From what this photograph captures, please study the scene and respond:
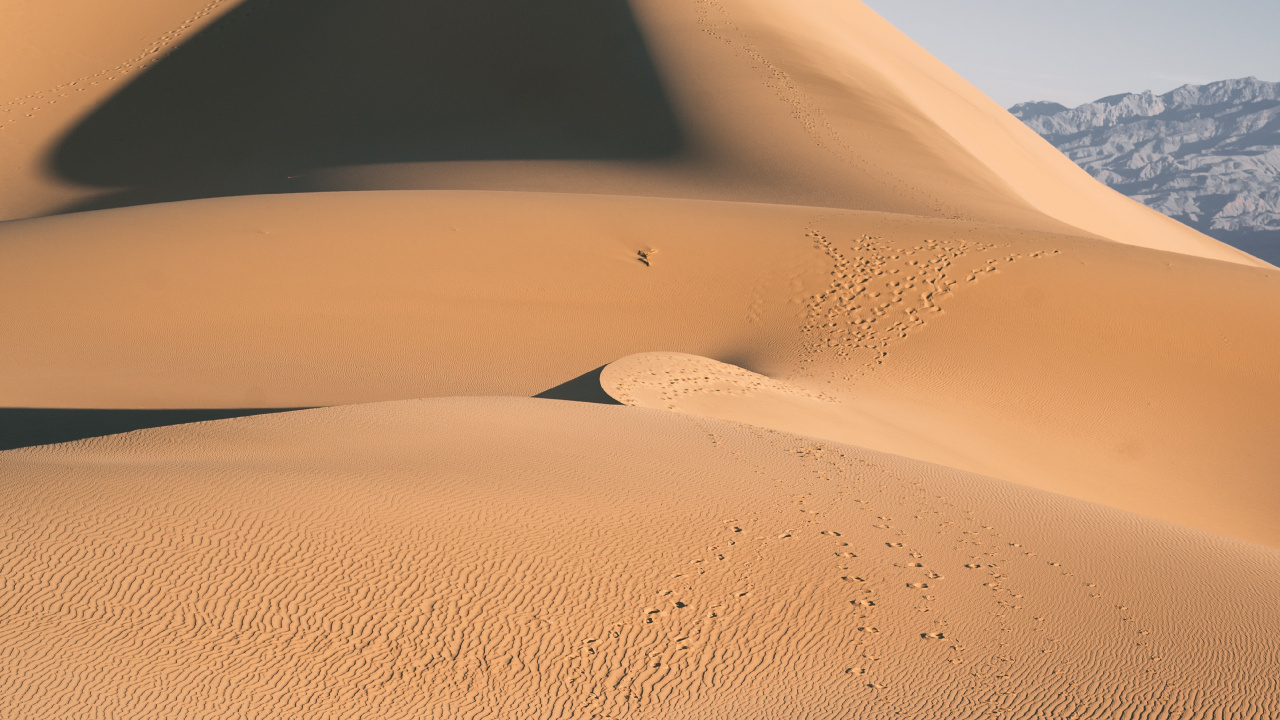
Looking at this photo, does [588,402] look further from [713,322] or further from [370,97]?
[370,97]

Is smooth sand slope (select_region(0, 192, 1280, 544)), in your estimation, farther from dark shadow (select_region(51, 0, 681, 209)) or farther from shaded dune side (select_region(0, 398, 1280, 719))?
dark shadow (select_region(51, 0, 681, 209))

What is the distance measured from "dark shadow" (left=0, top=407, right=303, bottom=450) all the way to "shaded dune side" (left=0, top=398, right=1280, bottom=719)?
386 centimetres

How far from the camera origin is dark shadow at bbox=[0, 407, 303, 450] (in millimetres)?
8688

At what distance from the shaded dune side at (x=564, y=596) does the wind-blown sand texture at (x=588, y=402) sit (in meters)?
0.02

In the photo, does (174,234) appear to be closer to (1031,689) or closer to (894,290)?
(894,290)

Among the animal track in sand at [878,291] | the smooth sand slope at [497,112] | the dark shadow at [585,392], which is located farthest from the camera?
the smooth sand slope at [497,112]

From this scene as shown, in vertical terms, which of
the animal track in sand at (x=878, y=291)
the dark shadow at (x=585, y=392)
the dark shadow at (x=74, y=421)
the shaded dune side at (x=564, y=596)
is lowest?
the dark shadow at (x=74, y=421)

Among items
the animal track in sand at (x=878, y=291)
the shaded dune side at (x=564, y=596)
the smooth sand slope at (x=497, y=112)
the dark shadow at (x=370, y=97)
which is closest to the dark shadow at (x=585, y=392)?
the shaded dune side at (x=564, y=596)

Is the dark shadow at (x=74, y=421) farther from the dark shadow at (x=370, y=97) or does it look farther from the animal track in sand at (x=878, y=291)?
the dark shadow at (x=370, y=97)

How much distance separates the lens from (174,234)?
14617mm

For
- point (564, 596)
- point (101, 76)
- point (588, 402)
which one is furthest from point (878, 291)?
point (101, 76)

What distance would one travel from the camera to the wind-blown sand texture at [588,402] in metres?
3.50

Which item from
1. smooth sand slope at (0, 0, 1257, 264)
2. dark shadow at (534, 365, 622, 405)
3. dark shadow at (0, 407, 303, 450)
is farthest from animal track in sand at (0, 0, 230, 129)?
dark shadow at (534, 365, 622, 405)

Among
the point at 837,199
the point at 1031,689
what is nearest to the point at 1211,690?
the point at 1031,689
